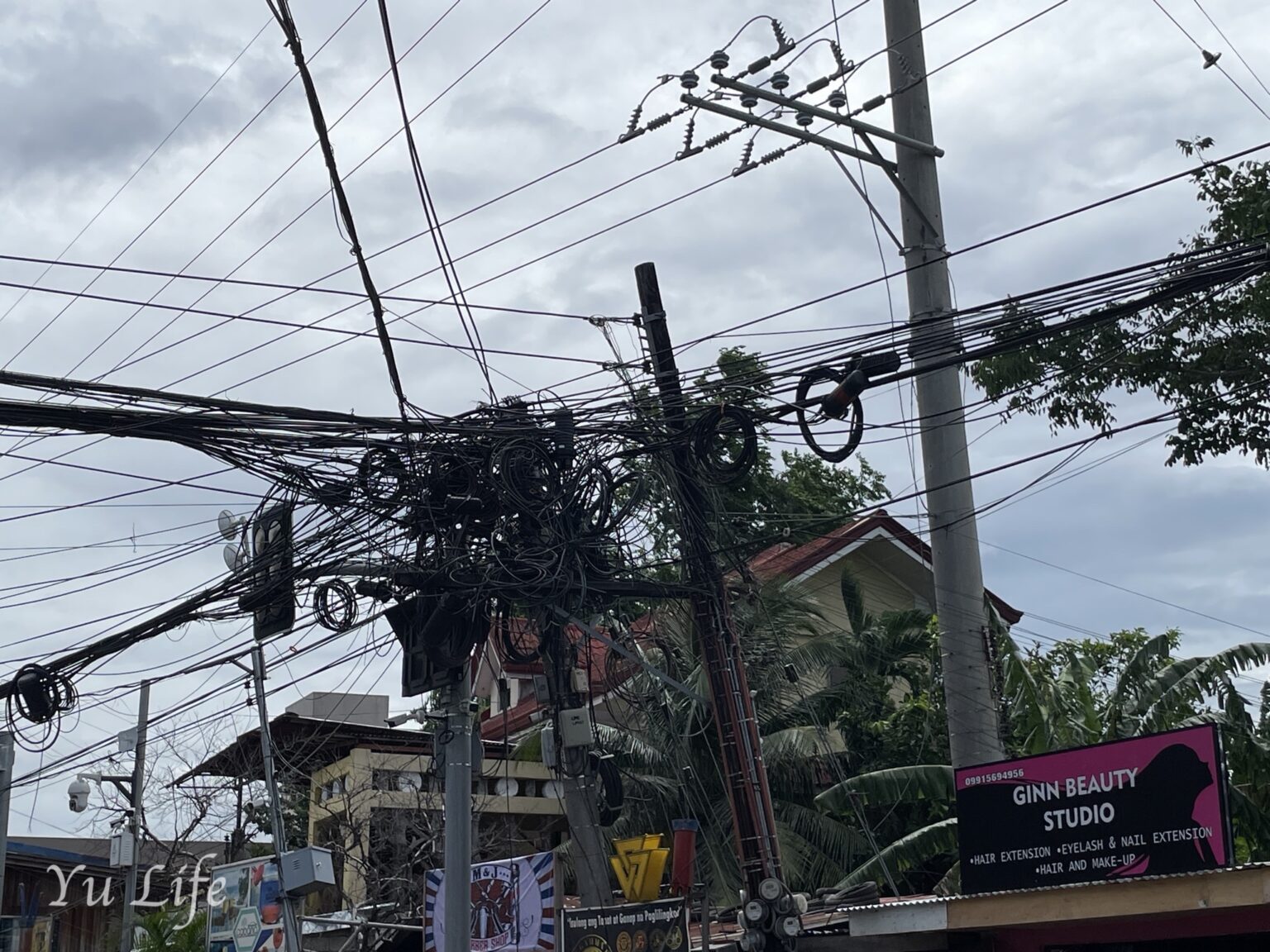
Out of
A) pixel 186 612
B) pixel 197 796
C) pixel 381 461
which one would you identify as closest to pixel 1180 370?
pixel 381 461

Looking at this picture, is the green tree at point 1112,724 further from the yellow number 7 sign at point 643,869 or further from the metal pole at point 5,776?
the metal pole at point 5,776

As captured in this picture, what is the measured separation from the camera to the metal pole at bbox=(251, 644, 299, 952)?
16297 mm

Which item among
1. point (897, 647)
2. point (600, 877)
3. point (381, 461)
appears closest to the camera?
point (381, 461)

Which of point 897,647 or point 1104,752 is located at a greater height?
point 897,647

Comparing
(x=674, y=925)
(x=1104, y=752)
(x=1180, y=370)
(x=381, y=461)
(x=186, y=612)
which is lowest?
(x=674, y=925)

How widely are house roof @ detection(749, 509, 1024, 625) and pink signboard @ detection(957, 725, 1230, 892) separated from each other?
48.7 ft

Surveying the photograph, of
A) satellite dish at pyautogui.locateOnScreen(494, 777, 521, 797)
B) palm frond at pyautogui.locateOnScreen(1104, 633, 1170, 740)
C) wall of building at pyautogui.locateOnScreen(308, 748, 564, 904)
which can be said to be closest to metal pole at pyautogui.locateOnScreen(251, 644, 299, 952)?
wall of building at pyautogui.locateOnScreen(308, 748, 564, 904)

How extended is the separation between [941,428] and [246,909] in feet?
37.6

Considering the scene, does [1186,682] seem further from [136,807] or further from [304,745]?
[304,745]

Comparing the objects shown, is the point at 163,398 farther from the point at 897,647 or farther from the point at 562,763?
the point at 897,647

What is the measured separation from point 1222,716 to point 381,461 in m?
10.4

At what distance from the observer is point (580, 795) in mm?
13344

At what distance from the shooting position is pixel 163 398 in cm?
991

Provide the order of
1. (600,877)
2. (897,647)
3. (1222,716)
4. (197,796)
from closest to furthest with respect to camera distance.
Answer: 1. (600,877)
2. (1222,716)
3. (897,647)
4. (197,796)
